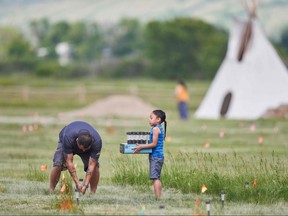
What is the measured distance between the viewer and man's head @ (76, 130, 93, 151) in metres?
16.2

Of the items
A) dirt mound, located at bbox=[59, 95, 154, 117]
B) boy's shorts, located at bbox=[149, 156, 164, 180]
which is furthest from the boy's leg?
dirt mound, located at bbox=[59, 95, 154, 117]

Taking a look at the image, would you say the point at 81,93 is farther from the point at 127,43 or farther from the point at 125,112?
the point at 127,43

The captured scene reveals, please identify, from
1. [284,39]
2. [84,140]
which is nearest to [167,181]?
[84,140]

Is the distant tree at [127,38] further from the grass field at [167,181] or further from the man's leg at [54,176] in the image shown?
the man's leg at [54,176]

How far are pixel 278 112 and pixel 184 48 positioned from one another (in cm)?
7656

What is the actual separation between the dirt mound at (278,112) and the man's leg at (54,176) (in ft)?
102

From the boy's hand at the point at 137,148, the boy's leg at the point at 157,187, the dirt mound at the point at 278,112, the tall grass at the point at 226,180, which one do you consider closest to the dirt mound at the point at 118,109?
the dirt mound at the point at 278,112

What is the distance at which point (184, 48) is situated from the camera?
410 feet

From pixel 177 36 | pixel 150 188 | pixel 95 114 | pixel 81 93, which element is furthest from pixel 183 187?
pixel 177 36

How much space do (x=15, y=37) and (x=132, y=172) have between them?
151m

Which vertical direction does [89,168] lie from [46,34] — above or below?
below

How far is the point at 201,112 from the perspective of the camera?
51.0 m

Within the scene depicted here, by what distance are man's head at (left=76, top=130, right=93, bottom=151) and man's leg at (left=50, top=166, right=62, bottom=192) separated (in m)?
1.42

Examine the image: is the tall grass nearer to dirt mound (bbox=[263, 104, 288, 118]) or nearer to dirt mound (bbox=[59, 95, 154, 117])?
dirt mound (bbox=[263, 104, 288, 118])
